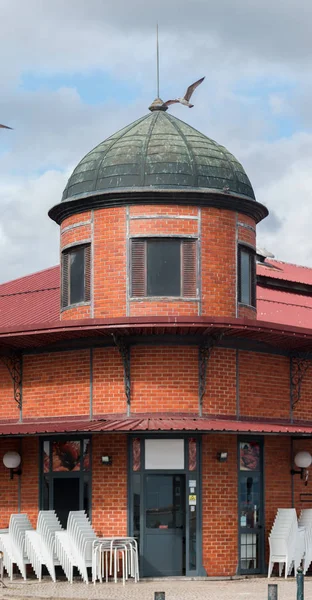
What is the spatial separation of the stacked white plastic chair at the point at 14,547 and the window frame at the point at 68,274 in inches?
174

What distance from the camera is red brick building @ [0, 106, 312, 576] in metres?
22.1

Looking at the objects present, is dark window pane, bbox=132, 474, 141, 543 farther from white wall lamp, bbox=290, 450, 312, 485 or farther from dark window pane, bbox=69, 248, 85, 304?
dark window pane, bbox=69, 248, 85, 304

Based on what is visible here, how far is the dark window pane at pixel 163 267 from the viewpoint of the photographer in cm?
2320

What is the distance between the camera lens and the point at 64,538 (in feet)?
70.4

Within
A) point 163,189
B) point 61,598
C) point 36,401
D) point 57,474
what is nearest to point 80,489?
point 57,474

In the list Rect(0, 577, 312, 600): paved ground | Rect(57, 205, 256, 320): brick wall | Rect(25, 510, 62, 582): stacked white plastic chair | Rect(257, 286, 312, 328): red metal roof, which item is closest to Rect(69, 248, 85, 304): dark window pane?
Rect(57, 205, 256, 320): brick wall

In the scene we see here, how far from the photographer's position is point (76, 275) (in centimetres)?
2422

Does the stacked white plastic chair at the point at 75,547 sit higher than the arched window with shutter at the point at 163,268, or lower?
lower

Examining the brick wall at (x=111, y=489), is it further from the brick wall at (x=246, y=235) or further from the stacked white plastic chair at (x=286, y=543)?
the brick wall at (x=246, y=235)

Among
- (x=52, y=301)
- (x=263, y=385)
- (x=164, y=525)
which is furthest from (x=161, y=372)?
(x=52, y=301)

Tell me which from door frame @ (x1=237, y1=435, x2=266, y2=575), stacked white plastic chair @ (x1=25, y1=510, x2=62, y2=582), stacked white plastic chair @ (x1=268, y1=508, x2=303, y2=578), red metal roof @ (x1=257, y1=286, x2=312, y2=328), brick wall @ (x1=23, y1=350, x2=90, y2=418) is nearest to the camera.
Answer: stacked white plastic chair @ (x1=25, y1=510, x2=62, y2=582)

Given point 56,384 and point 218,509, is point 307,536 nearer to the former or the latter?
point 218,509

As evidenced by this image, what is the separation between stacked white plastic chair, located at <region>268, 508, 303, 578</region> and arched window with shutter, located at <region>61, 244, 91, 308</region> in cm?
568

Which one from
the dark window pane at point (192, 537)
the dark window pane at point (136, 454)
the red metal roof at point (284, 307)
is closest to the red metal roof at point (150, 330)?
the dark window pane at point (136, 454)
